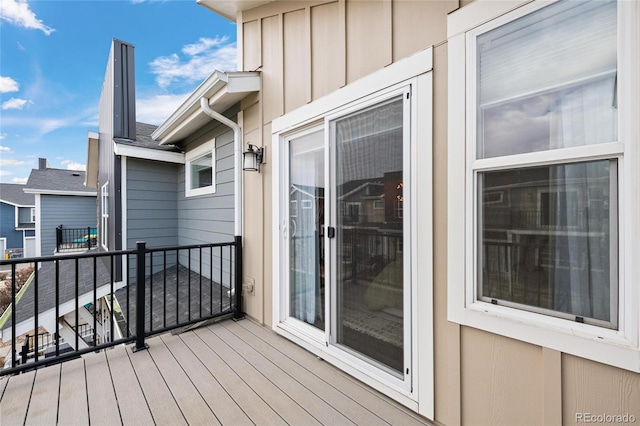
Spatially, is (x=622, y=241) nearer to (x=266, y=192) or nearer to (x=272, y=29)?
(x=266, y=192)

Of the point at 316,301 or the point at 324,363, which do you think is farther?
the point at 316,301

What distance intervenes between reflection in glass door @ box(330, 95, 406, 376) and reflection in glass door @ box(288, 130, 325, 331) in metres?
0.24

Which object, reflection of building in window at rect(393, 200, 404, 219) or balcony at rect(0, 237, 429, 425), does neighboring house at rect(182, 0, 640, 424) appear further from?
balcony at rect(0, 237, 429, 425)

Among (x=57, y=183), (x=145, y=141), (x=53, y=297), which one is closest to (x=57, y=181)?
(x=57, y=183)

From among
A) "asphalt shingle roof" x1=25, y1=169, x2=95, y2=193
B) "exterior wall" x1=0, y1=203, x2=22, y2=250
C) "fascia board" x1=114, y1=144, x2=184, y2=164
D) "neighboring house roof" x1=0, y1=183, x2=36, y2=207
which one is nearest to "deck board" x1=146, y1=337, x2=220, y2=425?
"fascia board" x1=114, y1=144, x2=184, y2=164

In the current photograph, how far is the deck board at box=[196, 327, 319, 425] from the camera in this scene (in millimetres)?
1623

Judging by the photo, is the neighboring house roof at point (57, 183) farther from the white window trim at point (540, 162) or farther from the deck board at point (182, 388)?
the white window trim at point (540, 162)

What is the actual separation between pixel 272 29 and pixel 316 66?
0.95 metres

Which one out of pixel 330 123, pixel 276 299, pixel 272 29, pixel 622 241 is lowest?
pixel 276 299

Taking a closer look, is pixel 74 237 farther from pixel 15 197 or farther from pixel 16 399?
pixel 16 399

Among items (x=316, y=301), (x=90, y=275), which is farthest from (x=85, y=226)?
(x=316, y=301)

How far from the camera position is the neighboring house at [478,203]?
1.10 m

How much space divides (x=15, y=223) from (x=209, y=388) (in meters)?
20.4

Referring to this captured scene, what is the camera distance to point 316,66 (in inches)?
92.8
